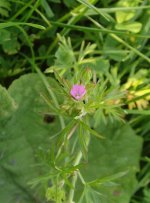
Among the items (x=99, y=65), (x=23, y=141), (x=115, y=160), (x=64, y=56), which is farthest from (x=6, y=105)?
(x=115, y=160)

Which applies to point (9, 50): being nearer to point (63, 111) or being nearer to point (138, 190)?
point (63, 111)

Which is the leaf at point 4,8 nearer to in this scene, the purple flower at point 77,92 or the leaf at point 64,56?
the leaf at point 64,56

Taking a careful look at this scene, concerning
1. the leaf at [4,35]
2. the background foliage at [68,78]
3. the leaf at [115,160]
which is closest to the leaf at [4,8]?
the background foliage at [68,78]

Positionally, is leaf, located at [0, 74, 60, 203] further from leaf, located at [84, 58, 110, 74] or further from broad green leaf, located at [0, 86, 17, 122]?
leaf, located at [84, 58, 110, 74]

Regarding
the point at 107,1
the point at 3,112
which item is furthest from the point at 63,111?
the point at 107,1

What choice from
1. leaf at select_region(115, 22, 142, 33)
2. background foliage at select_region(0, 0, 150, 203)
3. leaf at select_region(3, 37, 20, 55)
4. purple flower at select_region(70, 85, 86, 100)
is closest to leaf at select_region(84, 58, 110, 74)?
background foliage at select_region(0, 0, 150, 203)

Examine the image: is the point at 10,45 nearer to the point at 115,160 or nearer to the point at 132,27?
the point at 132,27
